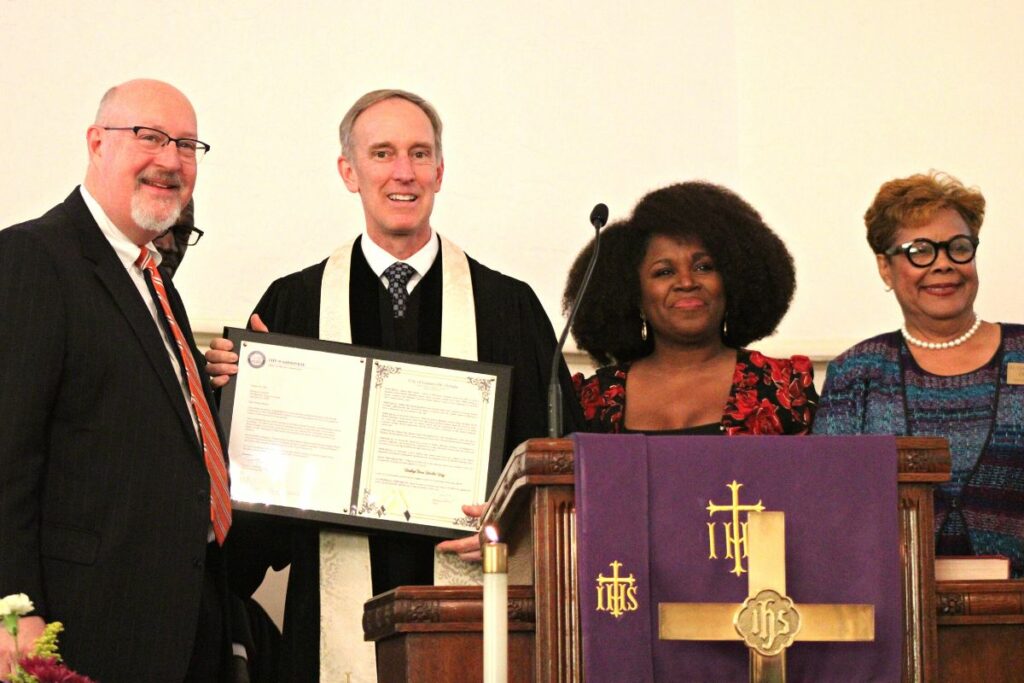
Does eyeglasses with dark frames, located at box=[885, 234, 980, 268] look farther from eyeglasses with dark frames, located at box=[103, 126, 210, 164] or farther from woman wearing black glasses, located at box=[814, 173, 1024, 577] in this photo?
eyeglasses with dark frames, located at box=[103, 126, 210, 164]

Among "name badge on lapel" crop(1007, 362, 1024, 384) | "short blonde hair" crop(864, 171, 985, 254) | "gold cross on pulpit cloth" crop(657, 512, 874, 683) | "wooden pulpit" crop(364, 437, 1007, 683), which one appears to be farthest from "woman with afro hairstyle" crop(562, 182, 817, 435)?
"gold cross on pulpit cloth" crop(657, 512, 874, 683)

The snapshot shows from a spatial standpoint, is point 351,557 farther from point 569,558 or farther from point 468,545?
point 569,558

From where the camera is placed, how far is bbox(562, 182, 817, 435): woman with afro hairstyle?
175 inches

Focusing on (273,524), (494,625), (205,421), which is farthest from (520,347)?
(494,625)

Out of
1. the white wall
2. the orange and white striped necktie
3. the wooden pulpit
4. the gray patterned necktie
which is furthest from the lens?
the white wall

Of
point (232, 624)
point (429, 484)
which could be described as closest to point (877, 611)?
point (429, 484)

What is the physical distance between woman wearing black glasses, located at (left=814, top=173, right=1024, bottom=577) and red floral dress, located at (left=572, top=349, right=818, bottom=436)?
337mm

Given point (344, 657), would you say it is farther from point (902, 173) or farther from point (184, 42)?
point (902, 173)

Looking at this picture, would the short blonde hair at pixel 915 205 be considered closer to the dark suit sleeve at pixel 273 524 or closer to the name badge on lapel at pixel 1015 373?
the name badge on lapel at pixel 1015 373

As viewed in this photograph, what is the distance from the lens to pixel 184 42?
5797 millimetres

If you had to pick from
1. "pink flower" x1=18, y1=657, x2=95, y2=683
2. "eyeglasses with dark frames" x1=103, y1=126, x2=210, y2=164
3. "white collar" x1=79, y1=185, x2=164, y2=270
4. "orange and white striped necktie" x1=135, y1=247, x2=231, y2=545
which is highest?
"eyeglasses with dark frames" x1=103, y1=126, x2=210, y2=164

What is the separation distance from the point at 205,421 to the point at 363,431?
0.47 metres

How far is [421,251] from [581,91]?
5.96 feet

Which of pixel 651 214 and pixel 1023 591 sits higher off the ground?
pixel 651 214
